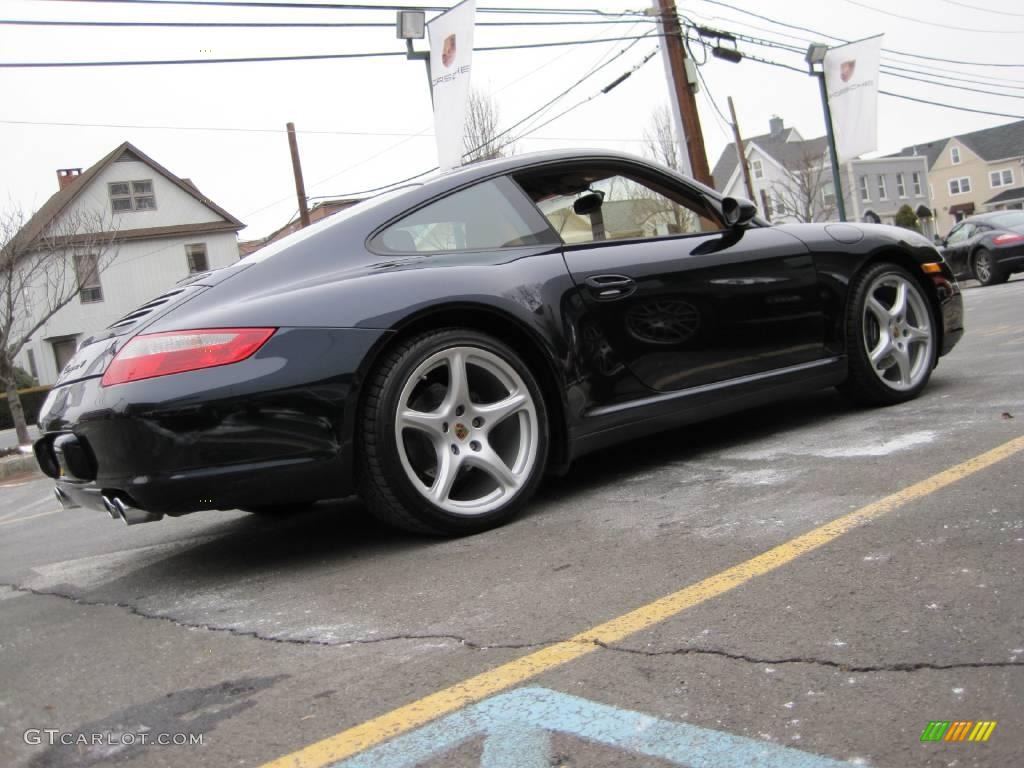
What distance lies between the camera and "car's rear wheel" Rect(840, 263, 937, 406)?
4.71 meters

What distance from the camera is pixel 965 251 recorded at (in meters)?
18.7

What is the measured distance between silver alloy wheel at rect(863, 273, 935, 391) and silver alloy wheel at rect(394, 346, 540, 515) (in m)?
2.02

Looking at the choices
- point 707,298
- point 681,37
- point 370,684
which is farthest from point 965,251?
point 370,684

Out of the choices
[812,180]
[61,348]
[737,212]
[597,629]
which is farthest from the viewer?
[812,180]

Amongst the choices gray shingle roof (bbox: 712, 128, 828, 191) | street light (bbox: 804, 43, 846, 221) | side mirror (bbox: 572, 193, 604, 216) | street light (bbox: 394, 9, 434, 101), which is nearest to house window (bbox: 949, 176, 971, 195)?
gray shingle roof (bbox: 712, 128, 828, 191)

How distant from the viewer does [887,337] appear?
4848 millimetres

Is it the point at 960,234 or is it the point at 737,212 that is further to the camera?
the point at 960,234

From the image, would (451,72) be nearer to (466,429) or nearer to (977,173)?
(466,429)

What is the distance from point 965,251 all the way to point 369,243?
1774 cm

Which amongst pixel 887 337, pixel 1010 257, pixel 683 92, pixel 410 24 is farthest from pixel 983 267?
pixel 887 337

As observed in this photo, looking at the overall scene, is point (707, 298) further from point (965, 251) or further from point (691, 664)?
point (965, 251)

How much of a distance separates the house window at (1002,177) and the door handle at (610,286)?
78887mm

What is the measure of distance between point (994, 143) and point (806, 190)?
29.3 m

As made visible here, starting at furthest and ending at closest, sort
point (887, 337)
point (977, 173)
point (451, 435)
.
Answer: point (977, 173) → point (887, 337) → point (451, 435)
